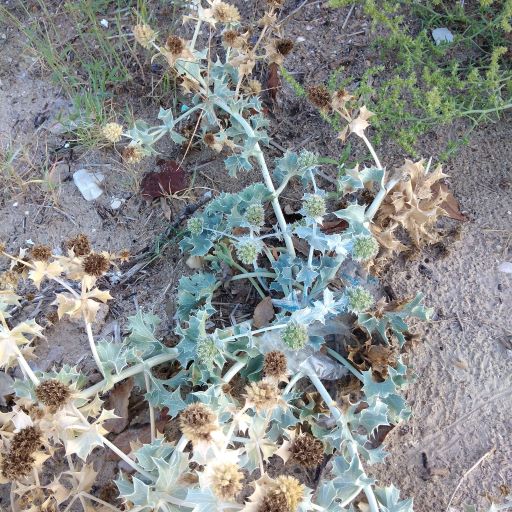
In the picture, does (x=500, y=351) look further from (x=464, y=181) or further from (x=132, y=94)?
(x=132, y=94)

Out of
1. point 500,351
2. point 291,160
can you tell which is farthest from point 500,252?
point 291,160

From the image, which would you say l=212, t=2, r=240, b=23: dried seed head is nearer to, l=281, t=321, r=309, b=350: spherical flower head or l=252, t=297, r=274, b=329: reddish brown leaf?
l=252, t=297, r=274, b=329: reddish brown leaf

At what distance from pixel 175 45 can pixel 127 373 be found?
4.38 feet

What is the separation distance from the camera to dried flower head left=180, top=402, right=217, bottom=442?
69.0 inches

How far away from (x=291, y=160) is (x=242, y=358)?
0.84m

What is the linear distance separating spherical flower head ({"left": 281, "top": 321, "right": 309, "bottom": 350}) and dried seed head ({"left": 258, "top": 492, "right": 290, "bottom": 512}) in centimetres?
55

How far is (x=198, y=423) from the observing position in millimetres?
1761

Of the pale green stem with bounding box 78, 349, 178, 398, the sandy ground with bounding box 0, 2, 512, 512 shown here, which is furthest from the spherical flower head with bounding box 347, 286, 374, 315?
the pale green stem with bounding box 78, 349, 178, 398

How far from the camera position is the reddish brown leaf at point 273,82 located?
3066 mm

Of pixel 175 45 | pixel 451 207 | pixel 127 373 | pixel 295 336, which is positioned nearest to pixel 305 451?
pixel 295 336

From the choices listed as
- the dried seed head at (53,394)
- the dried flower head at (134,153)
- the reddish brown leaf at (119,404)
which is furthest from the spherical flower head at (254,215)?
the dried seed head at (53,394)

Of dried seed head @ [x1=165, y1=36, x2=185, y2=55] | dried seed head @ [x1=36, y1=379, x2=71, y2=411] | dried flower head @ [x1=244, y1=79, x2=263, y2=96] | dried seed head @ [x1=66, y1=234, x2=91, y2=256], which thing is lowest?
dried seed head @ [x1=36, y1=379, x2=71, y2=411]

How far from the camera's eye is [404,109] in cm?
295

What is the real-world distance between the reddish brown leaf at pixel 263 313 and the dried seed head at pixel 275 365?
0.39m
